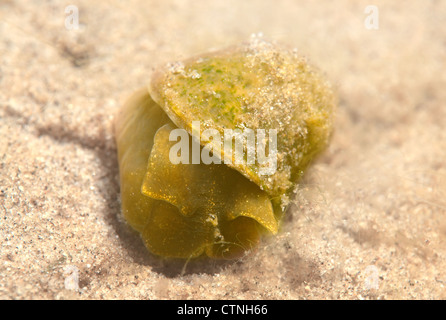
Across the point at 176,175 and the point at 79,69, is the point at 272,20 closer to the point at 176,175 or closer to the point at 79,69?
the point at 79,69

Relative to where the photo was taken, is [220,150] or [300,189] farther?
[300,189]

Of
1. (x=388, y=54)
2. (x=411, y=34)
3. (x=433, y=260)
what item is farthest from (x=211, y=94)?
(x=411, y=34)

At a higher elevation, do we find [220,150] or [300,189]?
[220,150]
